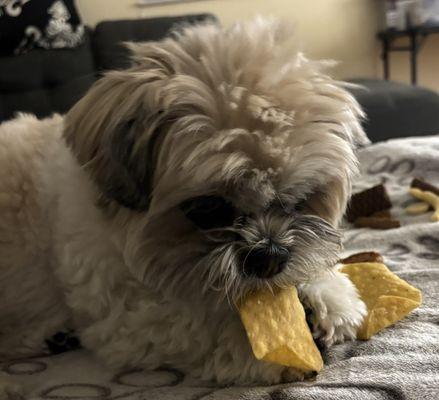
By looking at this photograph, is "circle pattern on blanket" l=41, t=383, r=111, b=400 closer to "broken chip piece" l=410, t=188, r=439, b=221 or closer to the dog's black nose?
the dog's black nose

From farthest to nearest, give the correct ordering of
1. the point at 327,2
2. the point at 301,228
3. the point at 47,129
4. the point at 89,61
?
the point at 327,2
the point at 89,61
the point at 47,129
the point at 301,228

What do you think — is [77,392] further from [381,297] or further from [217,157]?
[381,297]

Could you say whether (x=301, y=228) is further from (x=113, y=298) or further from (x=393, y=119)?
(x=393, y=119)

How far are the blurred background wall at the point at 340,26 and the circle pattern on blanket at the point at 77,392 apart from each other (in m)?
2.97

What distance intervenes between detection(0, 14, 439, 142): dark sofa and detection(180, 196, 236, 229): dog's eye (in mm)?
1965

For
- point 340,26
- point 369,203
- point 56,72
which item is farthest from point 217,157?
point 340,26

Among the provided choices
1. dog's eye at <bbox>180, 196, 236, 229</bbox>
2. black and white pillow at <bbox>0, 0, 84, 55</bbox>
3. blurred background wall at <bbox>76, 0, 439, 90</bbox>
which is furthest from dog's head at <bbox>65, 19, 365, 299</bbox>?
blurred background wall at <bbox>76, 0, 439, 90</bbox>

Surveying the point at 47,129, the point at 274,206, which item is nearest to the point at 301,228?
the point at 274,206

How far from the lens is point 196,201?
1063 millimetres

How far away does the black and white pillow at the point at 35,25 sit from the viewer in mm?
2936

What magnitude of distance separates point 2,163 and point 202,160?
58cm

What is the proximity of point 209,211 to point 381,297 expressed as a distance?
465 mm

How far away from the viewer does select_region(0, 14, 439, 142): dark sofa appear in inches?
117

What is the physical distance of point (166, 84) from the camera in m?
1.08
